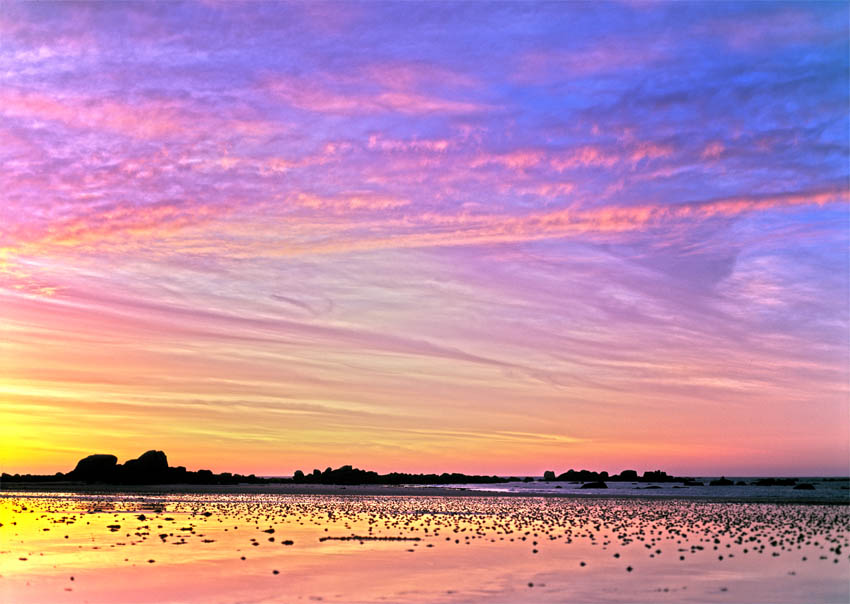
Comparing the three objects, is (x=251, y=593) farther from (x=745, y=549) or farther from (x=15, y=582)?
(x=745, y=549)

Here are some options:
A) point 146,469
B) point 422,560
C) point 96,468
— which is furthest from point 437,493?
point 96,468

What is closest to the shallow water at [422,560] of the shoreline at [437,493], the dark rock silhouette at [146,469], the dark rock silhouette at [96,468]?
the shoreline at [437,493]

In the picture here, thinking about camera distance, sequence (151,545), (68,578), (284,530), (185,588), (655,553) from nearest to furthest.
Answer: (185,588) < (68,578) < (655,553) < (151,545) < (284,530)

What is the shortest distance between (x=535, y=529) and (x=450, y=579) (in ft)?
64.9

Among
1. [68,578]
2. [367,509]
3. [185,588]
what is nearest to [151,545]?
[68,578]

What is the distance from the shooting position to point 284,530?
43.9 m

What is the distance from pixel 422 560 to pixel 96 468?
15726 centimetres

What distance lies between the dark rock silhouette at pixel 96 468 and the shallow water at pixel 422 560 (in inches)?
4818

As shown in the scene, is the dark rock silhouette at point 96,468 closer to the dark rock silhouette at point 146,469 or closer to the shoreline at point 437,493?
the dark rock silhouette at point 146,469

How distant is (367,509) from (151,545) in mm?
31883

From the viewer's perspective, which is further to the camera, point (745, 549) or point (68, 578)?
point (745, 549)

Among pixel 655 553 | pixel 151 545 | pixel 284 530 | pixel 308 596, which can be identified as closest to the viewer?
pixel 308 596

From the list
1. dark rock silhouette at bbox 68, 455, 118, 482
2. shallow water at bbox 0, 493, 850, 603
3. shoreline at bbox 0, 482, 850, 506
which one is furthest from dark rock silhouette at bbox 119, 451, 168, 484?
shallow water at bbox 0, 493, 850, 603

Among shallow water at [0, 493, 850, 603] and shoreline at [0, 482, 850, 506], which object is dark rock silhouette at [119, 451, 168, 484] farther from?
shallow water at [0, 493, 850, 603]
